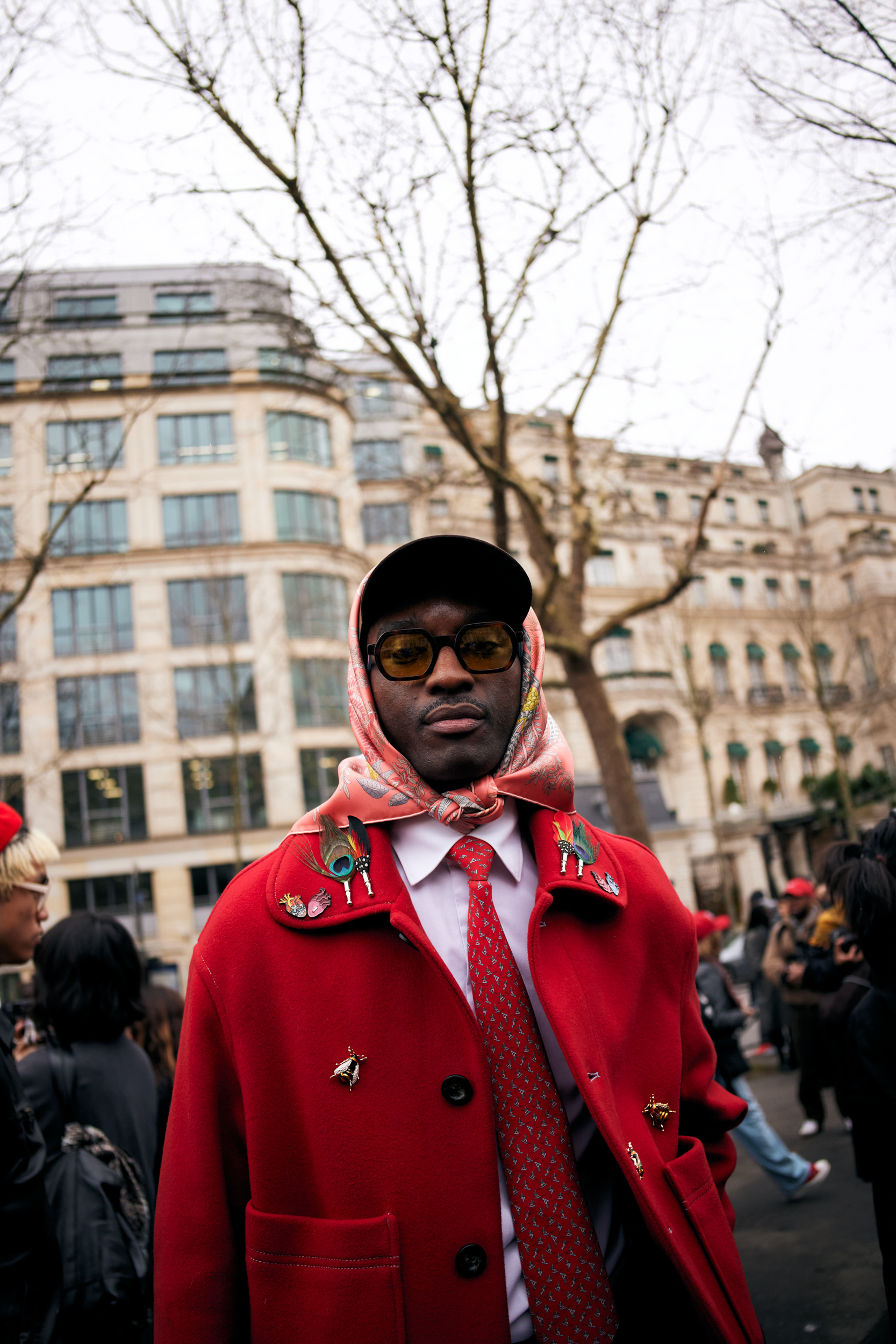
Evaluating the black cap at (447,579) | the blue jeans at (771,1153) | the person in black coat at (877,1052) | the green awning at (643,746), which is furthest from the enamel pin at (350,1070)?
the green awning at (643,746)

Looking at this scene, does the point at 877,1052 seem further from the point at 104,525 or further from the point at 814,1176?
the point at 104,525

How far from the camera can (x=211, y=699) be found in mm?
28609

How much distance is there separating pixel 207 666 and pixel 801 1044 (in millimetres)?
24604

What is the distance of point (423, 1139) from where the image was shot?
155cm

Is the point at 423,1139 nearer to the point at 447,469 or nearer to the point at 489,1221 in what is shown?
the point at 489,1221

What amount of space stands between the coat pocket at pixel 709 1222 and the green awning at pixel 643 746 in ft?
108

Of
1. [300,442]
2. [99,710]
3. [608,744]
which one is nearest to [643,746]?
[300,442]

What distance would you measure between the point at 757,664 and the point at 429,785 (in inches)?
1559

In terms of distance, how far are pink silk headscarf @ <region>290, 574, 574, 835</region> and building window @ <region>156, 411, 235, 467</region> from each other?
30872 mm

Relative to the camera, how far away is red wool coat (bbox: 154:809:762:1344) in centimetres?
150

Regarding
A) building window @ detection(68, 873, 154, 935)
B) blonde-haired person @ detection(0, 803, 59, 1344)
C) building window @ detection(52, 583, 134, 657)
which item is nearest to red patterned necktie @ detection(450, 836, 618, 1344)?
blonde-haired person @ detection(0, 803, 59, 1344)

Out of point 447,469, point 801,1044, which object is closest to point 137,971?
point 801,1044

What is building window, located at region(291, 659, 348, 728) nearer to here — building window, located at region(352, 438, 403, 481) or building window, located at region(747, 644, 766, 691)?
building window, located at region(352, 438, 403, 481)

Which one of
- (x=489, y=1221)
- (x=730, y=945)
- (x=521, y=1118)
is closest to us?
(x=489, y=1221)
